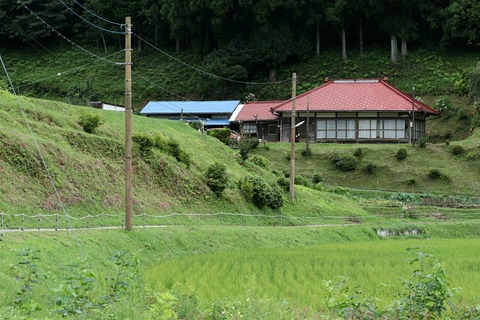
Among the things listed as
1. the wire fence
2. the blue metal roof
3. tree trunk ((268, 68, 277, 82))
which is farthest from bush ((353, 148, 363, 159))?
tree trunk ((268, 68, 277, 82))

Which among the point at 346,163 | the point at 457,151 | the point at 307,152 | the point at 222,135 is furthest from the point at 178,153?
the point at 457,151

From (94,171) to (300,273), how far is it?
1219 centimetres

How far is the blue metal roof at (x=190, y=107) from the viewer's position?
63.5 meters

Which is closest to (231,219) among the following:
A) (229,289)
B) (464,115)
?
(229,289)

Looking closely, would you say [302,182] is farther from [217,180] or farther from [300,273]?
[300,273]

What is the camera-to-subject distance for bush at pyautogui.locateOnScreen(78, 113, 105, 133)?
100 feet

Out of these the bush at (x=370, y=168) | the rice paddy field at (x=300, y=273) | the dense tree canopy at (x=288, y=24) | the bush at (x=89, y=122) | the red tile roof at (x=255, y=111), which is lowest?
the rice paddy field at (x=300, y=273)

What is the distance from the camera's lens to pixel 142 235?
21203mm

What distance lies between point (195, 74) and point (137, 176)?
43527mm

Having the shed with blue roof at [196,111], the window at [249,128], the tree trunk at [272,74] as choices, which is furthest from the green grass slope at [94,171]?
the tree trunk at [272,74]

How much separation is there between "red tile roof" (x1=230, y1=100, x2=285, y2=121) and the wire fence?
23.6 metres

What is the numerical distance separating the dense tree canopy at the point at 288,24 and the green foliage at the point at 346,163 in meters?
21.3

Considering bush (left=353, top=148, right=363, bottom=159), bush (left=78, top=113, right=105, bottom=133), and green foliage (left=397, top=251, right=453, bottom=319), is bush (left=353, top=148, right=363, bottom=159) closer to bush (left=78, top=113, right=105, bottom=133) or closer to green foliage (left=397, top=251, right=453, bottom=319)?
bush (left=78, top=113, right=105, bottom=133)

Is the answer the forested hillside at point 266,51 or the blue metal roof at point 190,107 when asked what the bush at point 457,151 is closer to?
the forested hillside at point 266,51
